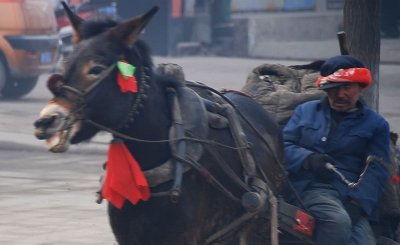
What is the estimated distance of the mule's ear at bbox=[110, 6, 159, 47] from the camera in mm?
4801

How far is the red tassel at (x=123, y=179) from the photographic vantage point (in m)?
4.85

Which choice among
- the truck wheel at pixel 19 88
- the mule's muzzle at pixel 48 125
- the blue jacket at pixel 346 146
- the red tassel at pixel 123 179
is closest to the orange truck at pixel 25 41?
the truck wheel at pixel 19 88

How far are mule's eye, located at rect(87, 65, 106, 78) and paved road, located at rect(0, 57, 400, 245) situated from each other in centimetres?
96

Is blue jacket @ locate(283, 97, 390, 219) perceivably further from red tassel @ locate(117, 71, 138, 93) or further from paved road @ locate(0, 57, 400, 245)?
red tassel @ locate(117, 71, 138, 93)

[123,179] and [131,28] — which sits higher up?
[131,28]

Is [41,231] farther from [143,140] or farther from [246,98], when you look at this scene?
[143,140]

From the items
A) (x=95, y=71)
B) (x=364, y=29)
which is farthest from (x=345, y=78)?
(x=364, y=29)

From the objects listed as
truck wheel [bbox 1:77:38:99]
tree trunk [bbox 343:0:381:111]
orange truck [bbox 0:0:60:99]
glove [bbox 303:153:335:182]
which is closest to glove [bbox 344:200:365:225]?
glove [bbox 303:153:335:182]

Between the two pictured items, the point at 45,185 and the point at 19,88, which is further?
the point at 19,88

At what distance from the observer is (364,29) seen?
26.6 ft

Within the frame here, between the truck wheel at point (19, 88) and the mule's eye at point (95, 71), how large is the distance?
486 inches

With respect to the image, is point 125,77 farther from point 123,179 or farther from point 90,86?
point 123,179

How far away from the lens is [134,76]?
16.1ft

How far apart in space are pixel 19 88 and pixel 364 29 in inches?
399
